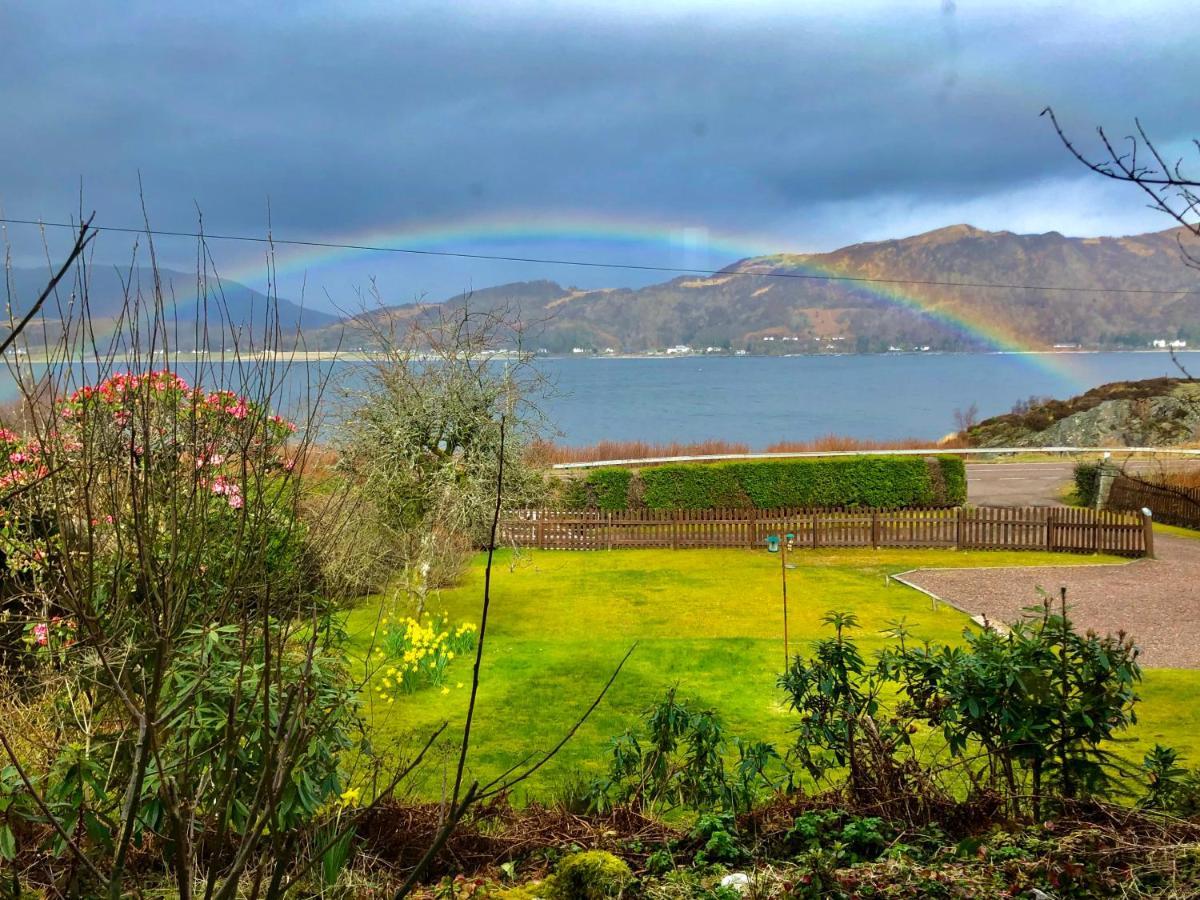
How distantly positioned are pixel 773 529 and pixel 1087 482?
11.6 meters

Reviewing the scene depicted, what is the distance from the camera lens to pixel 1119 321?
633ft

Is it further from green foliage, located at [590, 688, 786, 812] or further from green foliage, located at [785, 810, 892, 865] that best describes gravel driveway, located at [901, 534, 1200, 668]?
green foliage, located at [785, 810, 892, 865]

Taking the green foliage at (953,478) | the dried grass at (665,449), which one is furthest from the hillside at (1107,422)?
the green foliage at (953,478)

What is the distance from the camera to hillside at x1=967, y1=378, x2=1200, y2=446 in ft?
122

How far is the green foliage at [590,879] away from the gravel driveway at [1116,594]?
382 inches

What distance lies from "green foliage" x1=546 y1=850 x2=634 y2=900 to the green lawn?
1.73 m

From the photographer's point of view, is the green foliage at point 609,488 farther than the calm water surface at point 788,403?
No

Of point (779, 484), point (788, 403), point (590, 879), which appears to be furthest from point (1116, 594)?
point (788, 403)

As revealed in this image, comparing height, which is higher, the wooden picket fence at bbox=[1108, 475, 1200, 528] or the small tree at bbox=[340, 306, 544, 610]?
the small tree at bbox=[340, 306, 544, 610]

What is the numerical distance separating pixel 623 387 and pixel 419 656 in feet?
397

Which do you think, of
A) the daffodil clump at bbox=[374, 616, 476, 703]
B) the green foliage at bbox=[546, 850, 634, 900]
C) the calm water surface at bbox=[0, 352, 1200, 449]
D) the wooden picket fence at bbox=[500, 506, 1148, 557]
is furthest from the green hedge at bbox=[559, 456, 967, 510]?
the green foliage at bbox=[546, 850, 634, 900]

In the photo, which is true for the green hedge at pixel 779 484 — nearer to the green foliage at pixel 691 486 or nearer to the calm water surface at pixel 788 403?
the green foliage at pixel 691 486

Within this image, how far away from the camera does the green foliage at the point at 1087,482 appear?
2450 cm

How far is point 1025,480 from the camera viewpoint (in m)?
29.9
